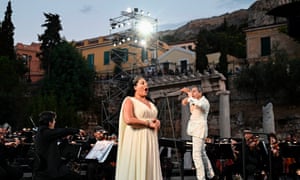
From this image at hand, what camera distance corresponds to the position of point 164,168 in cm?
1032

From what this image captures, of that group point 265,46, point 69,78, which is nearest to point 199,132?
point 69,78

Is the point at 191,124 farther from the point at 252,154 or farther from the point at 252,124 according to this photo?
the point at 252,124

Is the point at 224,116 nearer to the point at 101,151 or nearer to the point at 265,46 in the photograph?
the point at 101,151

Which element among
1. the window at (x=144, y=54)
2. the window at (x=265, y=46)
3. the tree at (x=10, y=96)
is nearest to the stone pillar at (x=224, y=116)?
the window at (x=265, y=46)

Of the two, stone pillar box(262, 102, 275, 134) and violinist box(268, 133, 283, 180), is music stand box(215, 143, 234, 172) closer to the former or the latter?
violinist box(268, 133, 283, 180)

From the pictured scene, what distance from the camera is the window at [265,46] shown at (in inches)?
1293

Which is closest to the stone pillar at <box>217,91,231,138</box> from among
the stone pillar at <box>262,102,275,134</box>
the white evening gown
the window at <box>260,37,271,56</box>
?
the stone pillar at <box>262,102,275,134</box>

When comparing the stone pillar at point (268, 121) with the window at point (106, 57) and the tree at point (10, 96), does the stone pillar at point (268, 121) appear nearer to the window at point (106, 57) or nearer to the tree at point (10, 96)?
the tree at point (10, 96)

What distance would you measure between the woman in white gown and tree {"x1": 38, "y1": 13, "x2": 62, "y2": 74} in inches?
1272

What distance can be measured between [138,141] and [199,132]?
2.42 meters

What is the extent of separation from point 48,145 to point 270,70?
24.4m

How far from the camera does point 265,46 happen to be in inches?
1302

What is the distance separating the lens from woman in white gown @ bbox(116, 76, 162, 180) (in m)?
4.93

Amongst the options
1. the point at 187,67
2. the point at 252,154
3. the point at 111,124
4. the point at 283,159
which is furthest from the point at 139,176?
the point at 187,67
